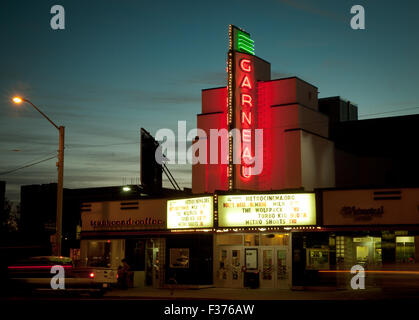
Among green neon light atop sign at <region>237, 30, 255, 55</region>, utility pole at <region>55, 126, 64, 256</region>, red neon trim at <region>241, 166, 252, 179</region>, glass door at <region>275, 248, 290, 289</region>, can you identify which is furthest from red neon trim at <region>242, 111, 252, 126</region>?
utility pole at <region>55, 126, 64, 256</region>

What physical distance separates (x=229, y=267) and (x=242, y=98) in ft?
26.9

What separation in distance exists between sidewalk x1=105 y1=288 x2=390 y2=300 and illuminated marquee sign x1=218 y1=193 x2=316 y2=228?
2946 millimetres

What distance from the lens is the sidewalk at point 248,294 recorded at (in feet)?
73.5

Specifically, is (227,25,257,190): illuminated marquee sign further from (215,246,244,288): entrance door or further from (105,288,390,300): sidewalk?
(105,288,390,300): sidewalk

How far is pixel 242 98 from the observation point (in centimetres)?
2728

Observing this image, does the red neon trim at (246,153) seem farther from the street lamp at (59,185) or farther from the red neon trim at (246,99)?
the street lamp at (59,185)

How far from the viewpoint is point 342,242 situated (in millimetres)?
35750

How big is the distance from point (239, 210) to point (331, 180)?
7313 mm

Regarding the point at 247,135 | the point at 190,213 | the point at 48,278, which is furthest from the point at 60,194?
the point at 247,135

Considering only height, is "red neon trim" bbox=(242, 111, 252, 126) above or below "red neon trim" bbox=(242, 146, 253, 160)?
above

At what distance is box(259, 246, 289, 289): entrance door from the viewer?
26188 millimetres

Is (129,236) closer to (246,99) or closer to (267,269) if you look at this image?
(267,269)
